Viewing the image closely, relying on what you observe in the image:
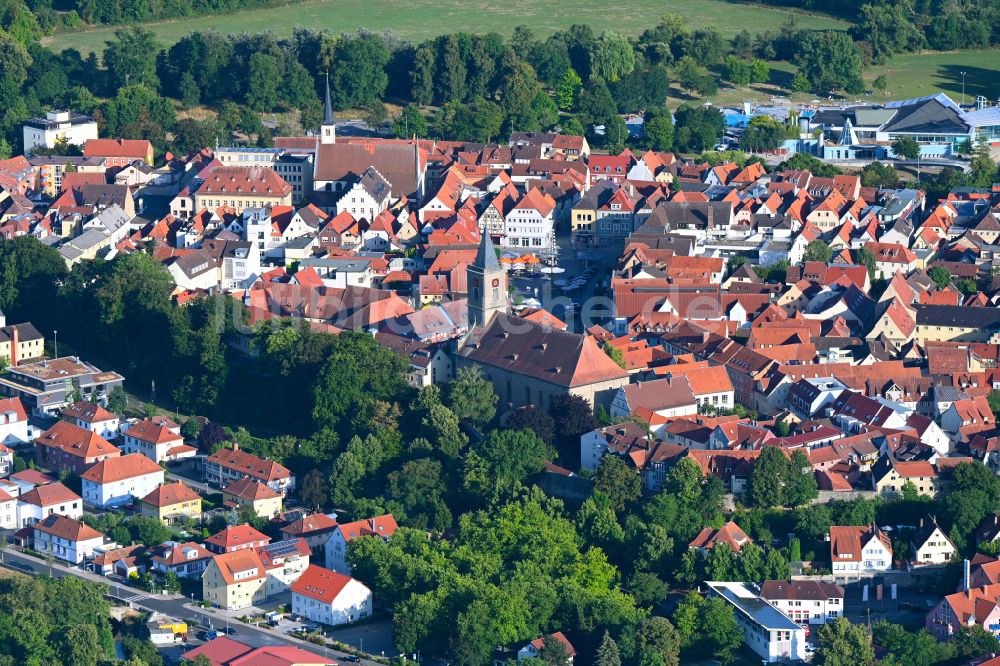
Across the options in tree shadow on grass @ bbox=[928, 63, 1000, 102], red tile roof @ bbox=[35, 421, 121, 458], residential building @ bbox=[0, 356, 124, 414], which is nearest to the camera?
red tile roof @ bbox=[35, 421, 121, 458]

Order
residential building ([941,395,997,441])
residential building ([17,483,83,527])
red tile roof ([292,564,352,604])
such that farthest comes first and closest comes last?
residential building ([17,483,83,527]) < residential building ([941,395,997,441]) < red tile roof ([292,564,352,604])

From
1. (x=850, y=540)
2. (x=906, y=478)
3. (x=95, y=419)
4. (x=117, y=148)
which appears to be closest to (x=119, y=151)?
(x=117, y=148)

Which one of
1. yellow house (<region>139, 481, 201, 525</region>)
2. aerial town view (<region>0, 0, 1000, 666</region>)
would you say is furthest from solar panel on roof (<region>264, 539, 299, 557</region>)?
yellow house (<region>139, 481, 201, 525</region>)

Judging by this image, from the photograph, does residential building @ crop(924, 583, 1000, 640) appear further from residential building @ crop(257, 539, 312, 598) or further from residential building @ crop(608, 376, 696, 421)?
residential building @ crop(257, 539, 312, 598)

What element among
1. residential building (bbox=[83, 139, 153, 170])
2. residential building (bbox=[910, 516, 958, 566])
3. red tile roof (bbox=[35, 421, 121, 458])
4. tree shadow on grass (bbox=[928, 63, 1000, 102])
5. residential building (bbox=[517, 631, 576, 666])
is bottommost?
residential building (bbox=[517, 631, 576, 666])

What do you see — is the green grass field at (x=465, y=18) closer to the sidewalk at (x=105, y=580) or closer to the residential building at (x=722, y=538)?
the sidewalk at (x=105, y=580)

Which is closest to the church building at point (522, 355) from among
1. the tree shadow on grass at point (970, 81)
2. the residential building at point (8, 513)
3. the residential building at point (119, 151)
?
the residential building at point (8, 513)

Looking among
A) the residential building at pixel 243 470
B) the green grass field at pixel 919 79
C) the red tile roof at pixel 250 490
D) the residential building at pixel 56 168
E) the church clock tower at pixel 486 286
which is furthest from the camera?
the green grass field at pixel 919 79

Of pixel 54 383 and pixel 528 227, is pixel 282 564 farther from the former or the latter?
pixel 528 227

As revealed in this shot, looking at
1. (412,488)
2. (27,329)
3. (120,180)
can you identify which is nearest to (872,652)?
(412,488)
